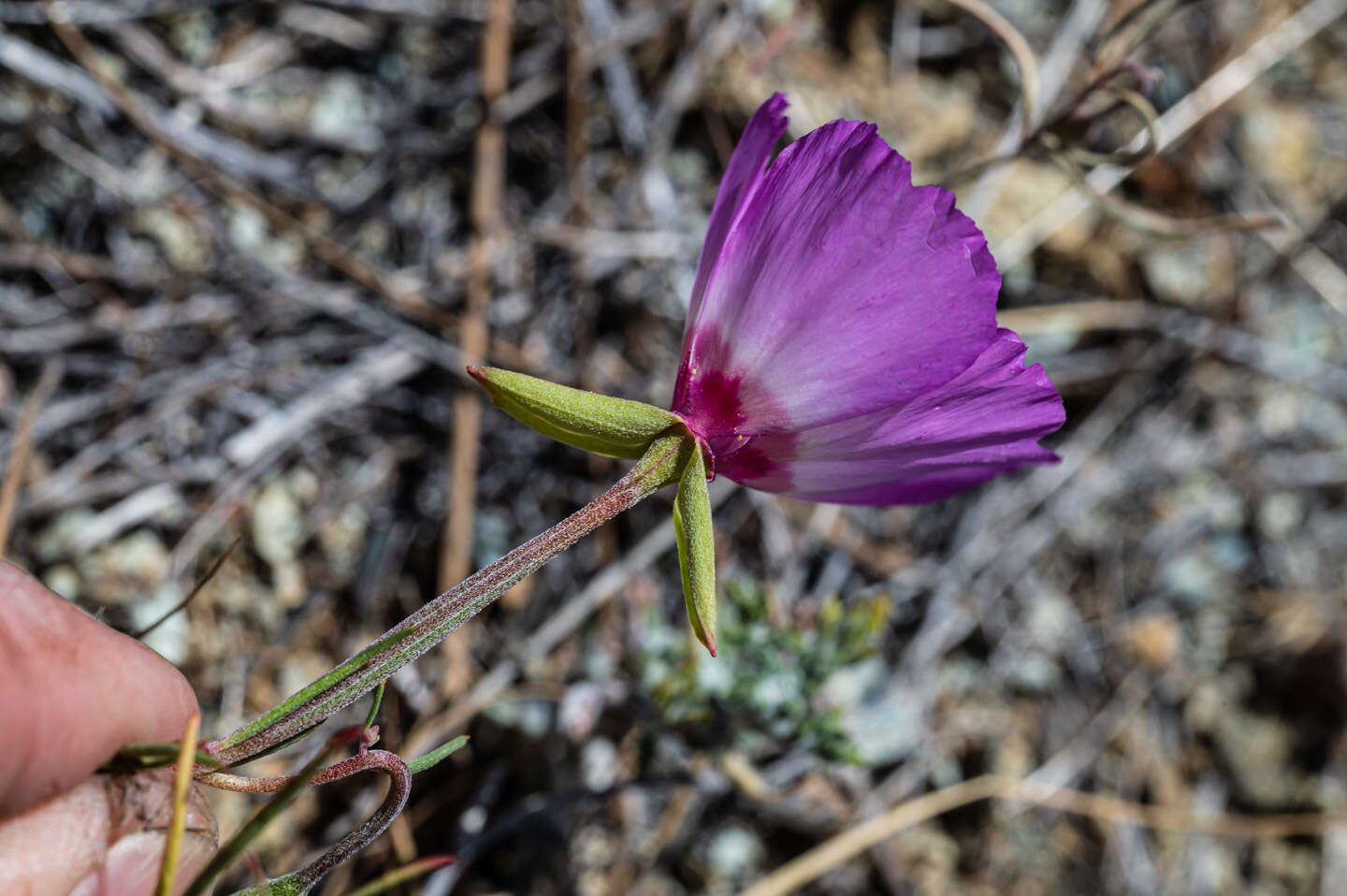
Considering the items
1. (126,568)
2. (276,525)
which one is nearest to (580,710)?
(276,525)

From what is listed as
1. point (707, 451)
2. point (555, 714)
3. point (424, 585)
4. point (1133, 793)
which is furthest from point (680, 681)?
point (1133, 793)

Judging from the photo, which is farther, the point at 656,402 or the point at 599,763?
the point at 656,402

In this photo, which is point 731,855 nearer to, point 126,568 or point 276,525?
point 276,525

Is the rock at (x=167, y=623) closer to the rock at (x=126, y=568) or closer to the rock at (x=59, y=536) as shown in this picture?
the rock at (x=126, y=568)

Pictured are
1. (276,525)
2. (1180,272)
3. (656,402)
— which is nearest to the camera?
(276,525)

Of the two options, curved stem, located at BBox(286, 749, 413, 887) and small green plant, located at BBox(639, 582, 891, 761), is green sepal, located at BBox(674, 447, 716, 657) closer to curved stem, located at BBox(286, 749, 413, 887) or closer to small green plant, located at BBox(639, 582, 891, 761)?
curved stem, located at BBox(286, 749, 413, 887)

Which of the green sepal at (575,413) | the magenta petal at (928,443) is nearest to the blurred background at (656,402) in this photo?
the magenta petal at (928,443)
